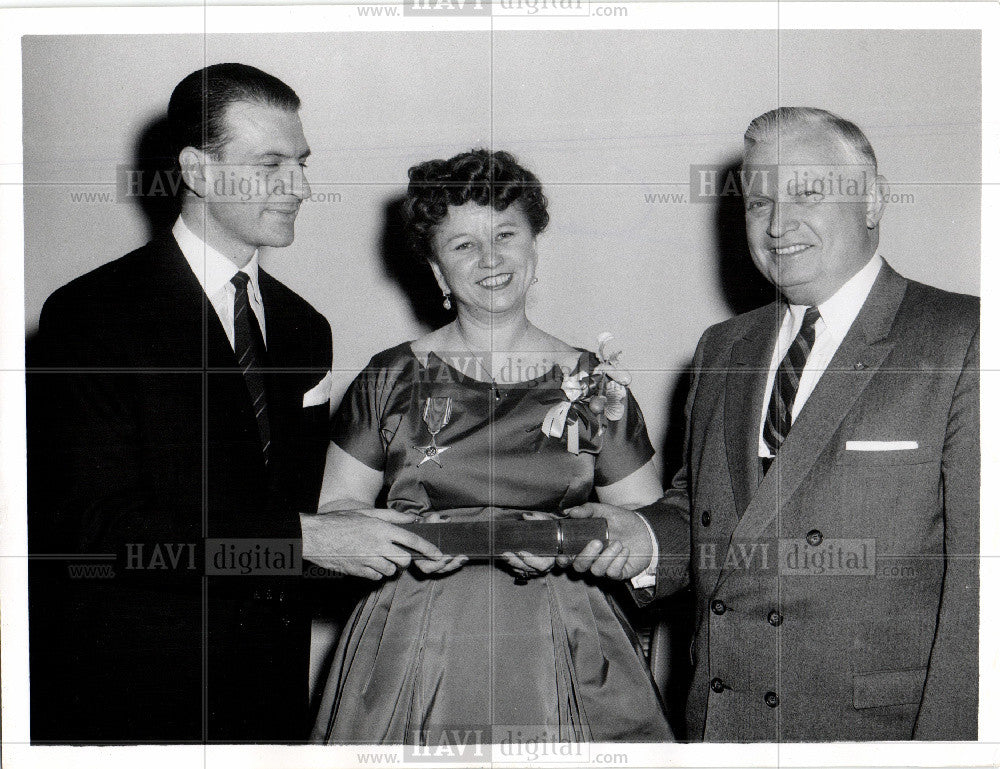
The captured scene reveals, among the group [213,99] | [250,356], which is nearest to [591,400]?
[250,356]

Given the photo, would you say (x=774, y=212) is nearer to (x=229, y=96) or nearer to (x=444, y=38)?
(x=444, y=38)

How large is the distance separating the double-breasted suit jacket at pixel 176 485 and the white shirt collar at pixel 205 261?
0.02m

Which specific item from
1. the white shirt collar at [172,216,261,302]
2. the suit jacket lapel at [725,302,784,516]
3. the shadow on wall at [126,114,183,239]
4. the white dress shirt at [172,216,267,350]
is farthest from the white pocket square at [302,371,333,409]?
the suit jacket lapel at [725,302,784,516]

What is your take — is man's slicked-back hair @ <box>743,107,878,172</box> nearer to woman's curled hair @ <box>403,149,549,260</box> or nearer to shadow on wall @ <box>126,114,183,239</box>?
A: woman's curled hair @ <box>403,149,549,260</box>

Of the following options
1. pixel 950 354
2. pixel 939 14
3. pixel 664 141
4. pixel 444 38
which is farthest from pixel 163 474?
pixel 939 14

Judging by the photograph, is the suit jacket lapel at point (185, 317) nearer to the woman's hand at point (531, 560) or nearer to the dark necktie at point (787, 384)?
the woman's hand at point (531, 560)

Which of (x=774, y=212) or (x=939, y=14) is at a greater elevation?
(x=939, y=14)

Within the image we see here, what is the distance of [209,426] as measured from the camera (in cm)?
205

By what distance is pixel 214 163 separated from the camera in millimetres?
2043

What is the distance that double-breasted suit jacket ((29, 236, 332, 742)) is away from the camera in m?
2.05

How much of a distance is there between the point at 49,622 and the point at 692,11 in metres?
1.98

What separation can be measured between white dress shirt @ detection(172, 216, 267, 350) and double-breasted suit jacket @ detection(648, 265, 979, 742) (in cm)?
100

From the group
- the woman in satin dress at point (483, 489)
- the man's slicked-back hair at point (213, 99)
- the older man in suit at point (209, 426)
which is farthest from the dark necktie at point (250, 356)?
the man's slicked-back hair at point (213, 99)

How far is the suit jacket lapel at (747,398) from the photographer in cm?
198
